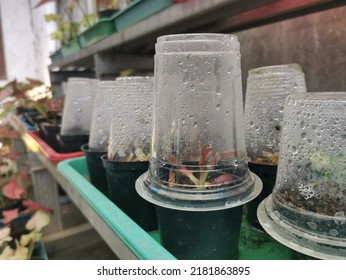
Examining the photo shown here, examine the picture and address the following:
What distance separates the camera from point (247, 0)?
622 mm

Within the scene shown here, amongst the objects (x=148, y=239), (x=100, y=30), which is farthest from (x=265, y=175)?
(x=100, y=30)

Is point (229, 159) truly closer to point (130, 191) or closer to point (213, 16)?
point (130, 191)

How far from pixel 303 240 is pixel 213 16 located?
0.74 m

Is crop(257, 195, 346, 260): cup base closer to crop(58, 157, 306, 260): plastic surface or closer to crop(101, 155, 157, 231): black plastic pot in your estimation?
crop(58, 157, 306, 260): plastic surface

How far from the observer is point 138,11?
2.92 feet

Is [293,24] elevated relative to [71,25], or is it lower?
lower

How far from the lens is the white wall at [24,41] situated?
11.0 feet

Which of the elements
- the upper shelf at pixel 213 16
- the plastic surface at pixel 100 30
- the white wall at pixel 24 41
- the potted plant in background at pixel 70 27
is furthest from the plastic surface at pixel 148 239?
the white wall at pixel 24 41

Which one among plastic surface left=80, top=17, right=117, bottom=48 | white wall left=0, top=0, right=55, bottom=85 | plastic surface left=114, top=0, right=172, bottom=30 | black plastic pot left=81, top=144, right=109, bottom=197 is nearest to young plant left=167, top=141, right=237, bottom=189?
black plastic pot left=81, top=144, right=109, bottom=197

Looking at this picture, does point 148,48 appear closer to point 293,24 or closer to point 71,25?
point 293,24

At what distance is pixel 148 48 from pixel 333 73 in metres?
0.81

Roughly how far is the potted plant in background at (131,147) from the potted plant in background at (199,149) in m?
0.09

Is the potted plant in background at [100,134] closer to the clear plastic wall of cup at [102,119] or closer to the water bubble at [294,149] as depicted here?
the clear plastic wall of cup at [102,119]
